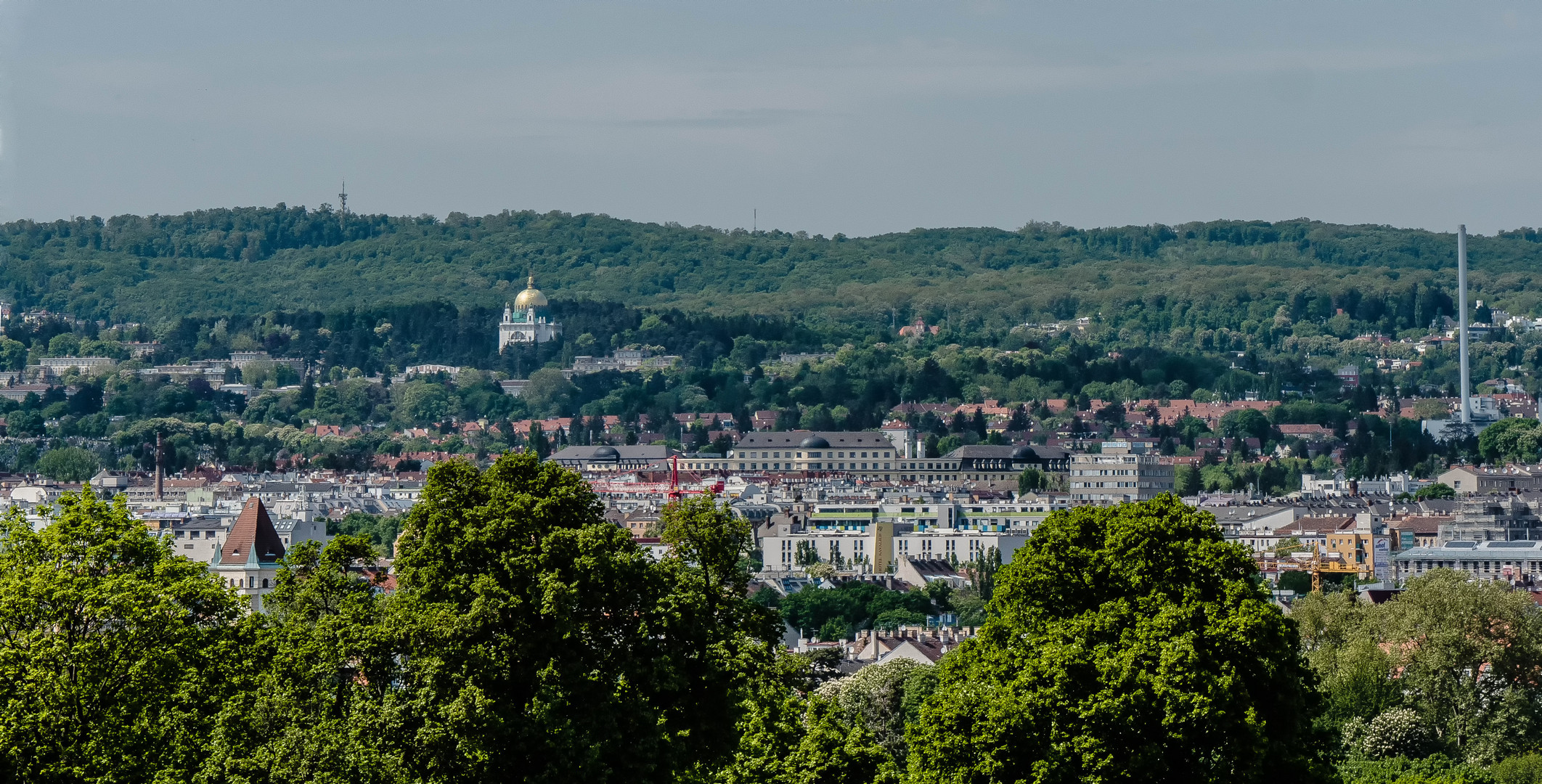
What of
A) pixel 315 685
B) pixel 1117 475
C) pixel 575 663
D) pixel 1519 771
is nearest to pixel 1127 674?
pixel 575 663

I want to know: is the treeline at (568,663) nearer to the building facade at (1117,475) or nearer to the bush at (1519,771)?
the bush at (1519,771)

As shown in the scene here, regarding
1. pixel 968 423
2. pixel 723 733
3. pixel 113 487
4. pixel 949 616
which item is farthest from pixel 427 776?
pixel 968 423

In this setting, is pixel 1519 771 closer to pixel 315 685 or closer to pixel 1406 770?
pixel 1406 770

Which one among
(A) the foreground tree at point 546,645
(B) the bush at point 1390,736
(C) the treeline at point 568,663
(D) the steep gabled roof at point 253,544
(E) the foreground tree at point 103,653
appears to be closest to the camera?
(E) the foreground tree at point 103,653

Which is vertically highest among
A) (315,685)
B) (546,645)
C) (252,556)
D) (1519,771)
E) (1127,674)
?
(546,645)

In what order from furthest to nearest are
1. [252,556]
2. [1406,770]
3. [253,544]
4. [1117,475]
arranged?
[1117,475] → [253,544] → [252,556] → [1406,770]

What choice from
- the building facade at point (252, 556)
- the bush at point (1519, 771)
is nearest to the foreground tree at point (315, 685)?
the bush at point (1519, 771)

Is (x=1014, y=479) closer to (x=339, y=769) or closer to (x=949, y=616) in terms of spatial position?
(x=949, y=616)
